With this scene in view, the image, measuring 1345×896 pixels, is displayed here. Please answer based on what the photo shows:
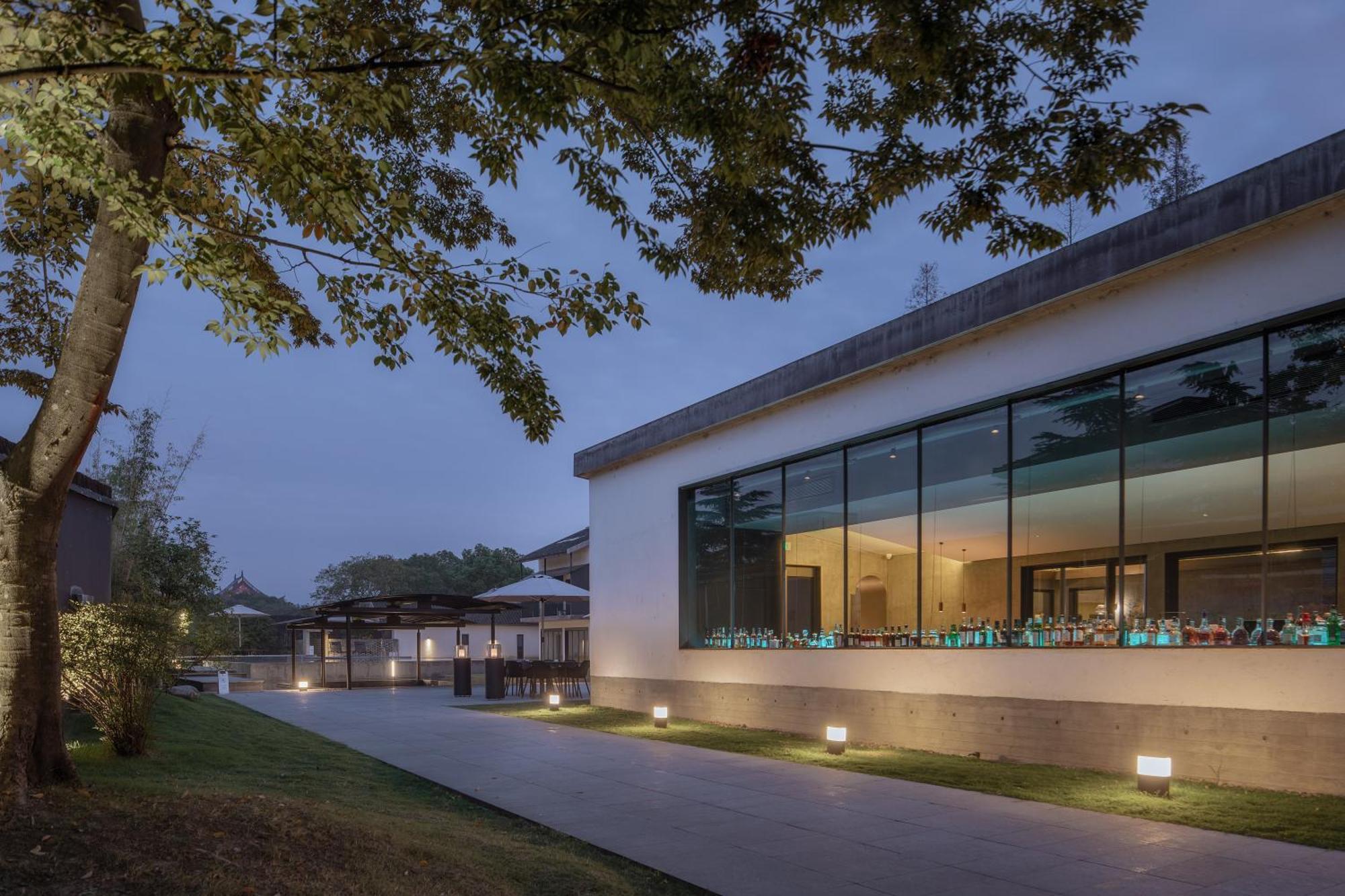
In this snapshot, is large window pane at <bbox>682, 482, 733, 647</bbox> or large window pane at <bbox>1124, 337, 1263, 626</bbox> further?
large window pane at <bbox>682, 482, 733, 647</bbox>

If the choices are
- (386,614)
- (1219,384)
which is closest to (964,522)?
(1219,384)

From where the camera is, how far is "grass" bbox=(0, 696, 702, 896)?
4.57 m

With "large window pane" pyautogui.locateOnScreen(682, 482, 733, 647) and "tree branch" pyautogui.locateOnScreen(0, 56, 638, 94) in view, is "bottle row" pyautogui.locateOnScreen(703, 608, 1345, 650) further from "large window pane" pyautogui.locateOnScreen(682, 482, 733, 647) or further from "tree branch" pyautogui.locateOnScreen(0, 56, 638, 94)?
"tree branch" pyautogui.locateOnScreen(0, 56, 638, 94)

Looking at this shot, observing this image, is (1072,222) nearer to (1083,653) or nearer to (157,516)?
(1083,653)

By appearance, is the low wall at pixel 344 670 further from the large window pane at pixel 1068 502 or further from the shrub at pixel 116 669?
the large window pane at pixel 1068 502

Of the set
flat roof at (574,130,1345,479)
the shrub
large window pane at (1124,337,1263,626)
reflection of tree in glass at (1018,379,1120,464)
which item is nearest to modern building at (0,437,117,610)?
the shrub

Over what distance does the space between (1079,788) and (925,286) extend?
1044cm

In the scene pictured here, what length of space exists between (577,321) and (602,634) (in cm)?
1322

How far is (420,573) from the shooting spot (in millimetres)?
62031

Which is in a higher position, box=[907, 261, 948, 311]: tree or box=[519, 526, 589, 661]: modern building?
box=[907, 261, 948, 311]: tree

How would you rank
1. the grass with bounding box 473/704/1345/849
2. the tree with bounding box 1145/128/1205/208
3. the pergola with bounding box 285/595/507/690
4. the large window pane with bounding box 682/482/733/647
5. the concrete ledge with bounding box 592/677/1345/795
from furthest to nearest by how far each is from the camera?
1. the pergola with bounding box 285/595/507/690
2. the large window pane with bounding box 682/482/733/647
3. the tree with bounding box 1145/128/1205/208
4. the concrete ledge with bounding box 592/677/1345/795
5. the grass with bounding box 473/704/1345/849

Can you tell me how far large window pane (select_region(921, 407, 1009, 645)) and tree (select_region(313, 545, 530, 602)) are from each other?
47.3 metres

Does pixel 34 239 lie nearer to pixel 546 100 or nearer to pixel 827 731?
pixel 546 100

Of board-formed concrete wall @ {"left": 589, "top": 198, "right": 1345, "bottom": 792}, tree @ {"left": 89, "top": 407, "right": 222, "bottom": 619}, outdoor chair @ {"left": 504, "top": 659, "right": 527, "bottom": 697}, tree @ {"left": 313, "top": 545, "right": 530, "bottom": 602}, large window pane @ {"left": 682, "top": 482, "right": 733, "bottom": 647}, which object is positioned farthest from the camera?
tree @ {"left": 313, "top": 545, "right": 530, "bottom": 602}
